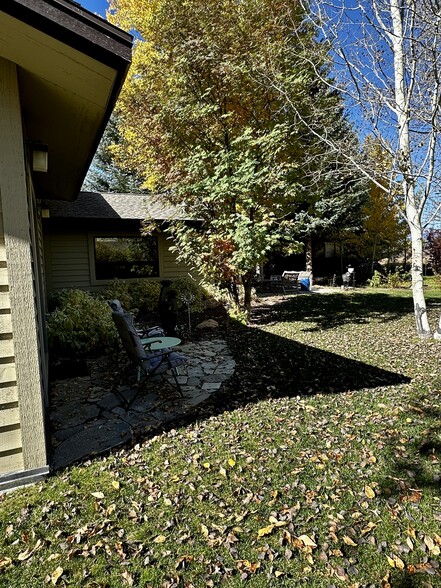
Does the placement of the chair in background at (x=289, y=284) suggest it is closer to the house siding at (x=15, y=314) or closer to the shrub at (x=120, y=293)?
the shrub at (x=120, y=293)

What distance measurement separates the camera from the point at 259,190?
336 inches

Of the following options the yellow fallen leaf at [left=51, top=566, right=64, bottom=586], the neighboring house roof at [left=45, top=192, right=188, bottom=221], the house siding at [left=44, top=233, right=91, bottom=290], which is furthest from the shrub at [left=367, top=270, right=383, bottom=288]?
the yellow fallen leaf at [left=51, top=566, right=64, bottom=586]

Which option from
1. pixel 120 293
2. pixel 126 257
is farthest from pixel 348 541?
pixel 126 257

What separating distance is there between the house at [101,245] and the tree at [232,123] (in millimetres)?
1783

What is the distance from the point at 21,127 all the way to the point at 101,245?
9121 mm

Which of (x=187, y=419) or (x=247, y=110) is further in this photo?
(x=247, y=110)

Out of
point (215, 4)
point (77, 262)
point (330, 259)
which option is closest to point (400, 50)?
point (215, 4)

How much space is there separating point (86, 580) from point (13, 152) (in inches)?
110

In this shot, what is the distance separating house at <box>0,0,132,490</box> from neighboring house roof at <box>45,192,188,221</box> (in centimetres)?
721

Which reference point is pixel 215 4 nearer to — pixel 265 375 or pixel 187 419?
pixel 265 375

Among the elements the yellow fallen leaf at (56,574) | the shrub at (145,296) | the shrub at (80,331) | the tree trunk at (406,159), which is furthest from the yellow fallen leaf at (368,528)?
the shrub at (145,296)

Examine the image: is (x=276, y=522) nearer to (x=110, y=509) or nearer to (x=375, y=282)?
(x=110, y=509)

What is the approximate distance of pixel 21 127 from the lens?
8.48 ft

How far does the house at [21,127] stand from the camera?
224cm
